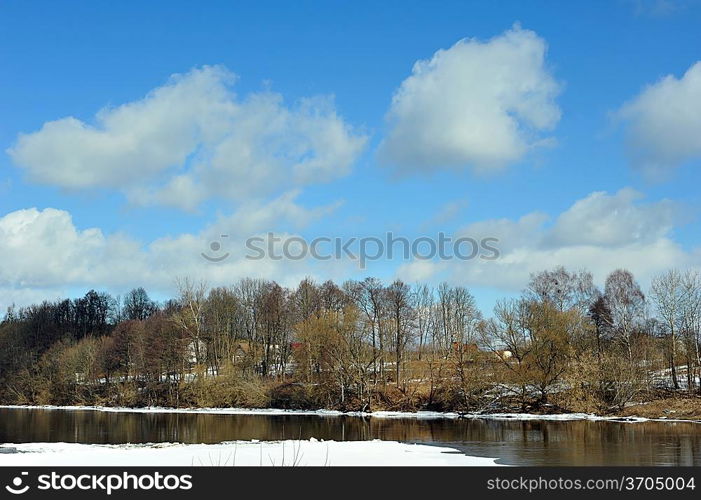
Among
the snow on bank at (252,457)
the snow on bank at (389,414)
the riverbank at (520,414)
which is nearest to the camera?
the snow on bank at (252,457)

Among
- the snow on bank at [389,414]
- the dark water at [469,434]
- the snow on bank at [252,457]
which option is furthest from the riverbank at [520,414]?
the snow on bank at [252,457]

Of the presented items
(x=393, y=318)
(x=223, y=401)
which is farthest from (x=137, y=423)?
(x=393, y=318)

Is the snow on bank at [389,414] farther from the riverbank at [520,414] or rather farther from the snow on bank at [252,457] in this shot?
the snow on bank at [252,457]

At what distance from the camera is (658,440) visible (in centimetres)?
3338

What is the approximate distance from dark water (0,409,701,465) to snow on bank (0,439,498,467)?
3092 mm

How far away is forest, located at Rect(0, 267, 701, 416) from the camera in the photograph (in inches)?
2285

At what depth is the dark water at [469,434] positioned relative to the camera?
88.8 feet

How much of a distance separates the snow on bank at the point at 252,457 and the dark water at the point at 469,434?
10.1ft

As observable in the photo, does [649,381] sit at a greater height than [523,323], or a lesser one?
lesser

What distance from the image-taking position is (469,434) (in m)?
39.6

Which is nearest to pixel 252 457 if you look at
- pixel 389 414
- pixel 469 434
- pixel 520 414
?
pixel 469 434

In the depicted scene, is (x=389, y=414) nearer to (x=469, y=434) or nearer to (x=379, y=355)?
(x=379, y=355)
